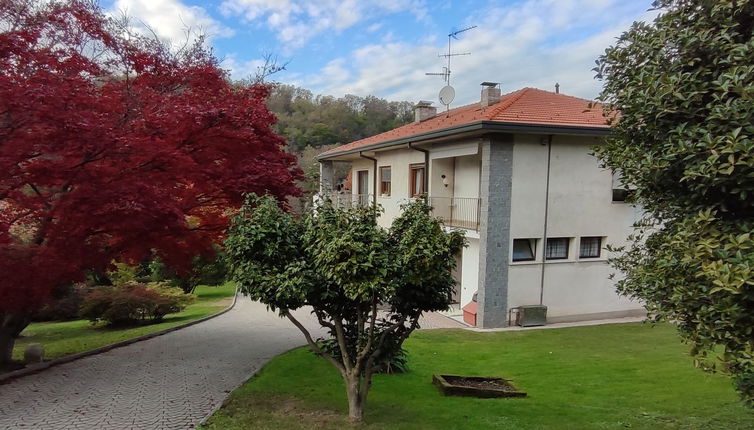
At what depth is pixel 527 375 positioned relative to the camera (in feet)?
29.8

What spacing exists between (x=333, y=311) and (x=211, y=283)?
76.7 feet

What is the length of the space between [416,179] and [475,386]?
12.2 metres

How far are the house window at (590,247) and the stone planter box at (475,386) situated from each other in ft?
29.0

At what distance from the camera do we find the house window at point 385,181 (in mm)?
22000

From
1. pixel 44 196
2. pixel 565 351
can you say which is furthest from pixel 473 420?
pixel 44 196

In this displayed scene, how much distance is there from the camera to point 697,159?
3.43m

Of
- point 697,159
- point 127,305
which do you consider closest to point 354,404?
point 697,159

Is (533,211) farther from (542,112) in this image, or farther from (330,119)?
(330,119)

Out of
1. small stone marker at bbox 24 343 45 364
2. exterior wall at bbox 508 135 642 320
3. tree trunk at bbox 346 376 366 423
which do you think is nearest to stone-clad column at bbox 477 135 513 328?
exterior wall at bbox 508 135 642 320

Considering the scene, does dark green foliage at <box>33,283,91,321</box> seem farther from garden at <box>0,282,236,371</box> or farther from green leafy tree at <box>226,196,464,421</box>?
green leafy tree at <box>226,196,464,421</box>

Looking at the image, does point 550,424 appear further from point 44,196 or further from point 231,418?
point 44,196

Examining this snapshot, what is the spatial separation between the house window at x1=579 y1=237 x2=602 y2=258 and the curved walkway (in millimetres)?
10164

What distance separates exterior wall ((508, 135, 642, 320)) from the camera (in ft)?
47.7

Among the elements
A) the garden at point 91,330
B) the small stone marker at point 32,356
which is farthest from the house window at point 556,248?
the small stone marker at point 32,356
